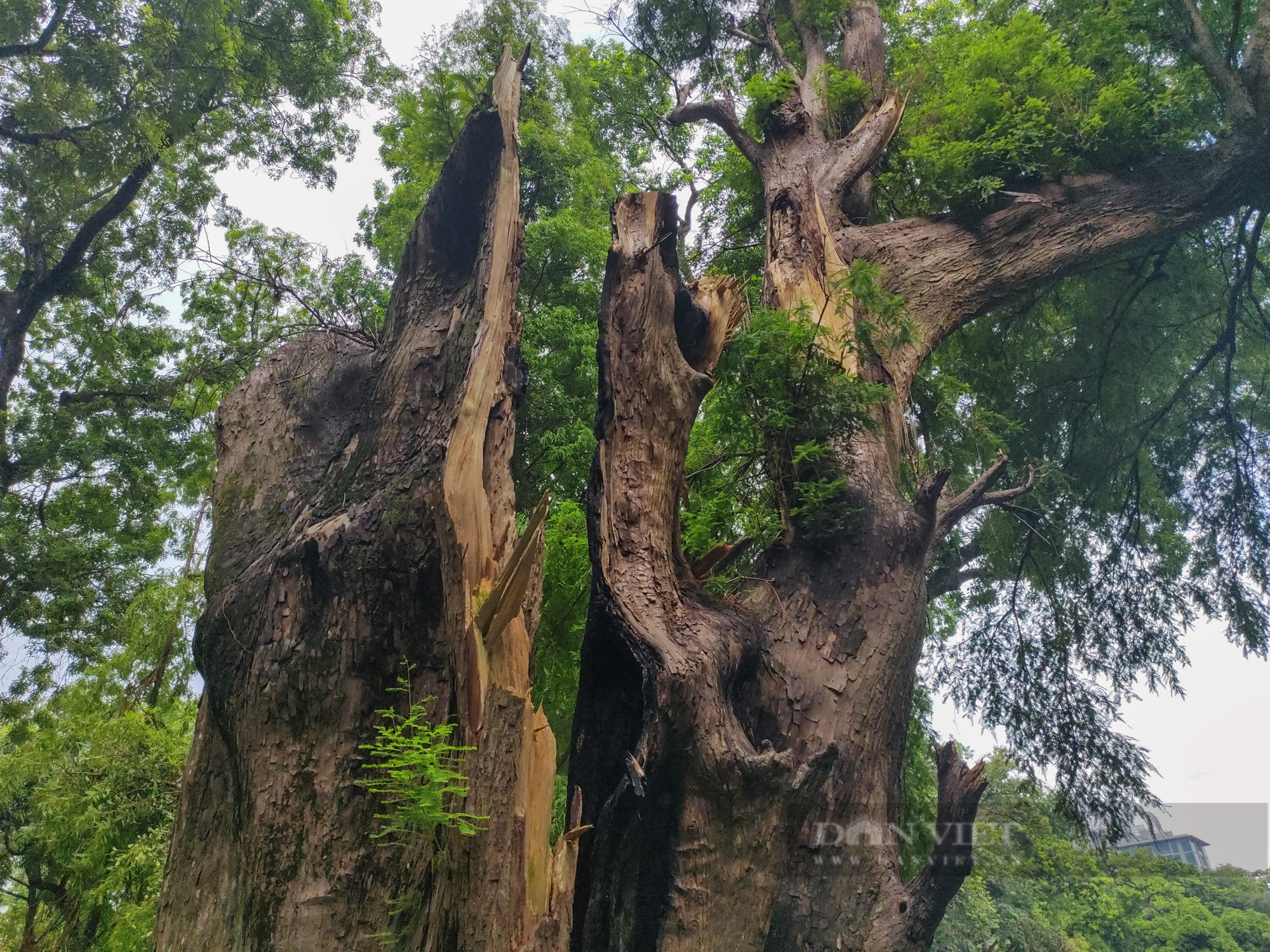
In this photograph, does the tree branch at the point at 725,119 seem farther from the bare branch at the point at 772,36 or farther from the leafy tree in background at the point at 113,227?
the leafy tree in background at the point at 113,227

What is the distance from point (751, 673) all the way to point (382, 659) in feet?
5.12

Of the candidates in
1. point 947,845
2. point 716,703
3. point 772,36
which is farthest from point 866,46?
point 947,845

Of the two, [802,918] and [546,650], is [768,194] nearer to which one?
[546,650]

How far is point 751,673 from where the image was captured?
346cm

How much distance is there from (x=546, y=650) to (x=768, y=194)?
3.86 meters

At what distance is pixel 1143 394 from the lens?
7.84 metres

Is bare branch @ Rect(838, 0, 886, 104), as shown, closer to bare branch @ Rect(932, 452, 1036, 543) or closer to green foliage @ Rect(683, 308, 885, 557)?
green foliage @ Rect(683, 308, 885, 557)

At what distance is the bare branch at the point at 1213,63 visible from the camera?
5684 mm

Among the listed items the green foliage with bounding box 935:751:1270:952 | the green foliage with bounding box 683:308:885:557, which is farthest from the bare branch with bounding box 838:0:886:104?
the green foliage with bounding box 935:751:1270:952

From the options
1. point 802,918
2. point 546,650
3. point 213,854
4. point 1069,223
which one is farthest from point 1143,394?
point 213,854

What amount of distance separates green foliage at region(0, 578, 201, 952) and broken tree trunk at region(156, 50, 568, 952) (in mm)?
2923

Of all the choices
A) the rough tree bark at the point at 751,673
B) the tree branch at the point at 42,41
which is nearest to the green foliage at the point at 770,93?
the rough tree bark at the point at 751,673

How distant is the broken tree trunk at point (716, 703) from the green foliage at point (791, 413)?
156mm

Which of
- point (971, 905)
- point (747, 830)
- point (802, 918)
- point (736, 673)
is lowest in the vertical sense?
point (971, 905)
